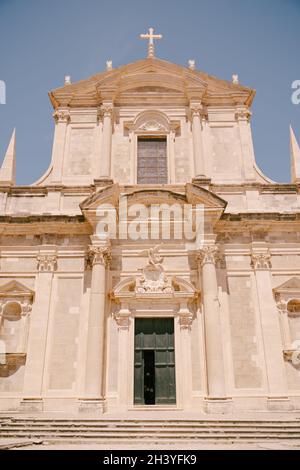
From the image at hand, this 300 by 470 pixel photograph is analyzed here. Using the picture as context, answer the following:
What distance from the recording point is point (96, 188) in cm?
1423

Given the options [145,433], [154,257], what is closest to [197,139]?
[154,257]

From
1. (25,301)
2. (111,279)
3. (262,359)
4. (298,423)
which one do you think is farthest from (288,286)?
(25,301)

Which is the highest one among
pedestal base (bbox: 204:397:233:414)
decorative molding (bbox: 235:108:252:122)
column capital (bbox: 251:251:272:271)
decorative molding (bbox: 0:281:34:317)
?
decorative molding (bbox: 235:108:252:122)

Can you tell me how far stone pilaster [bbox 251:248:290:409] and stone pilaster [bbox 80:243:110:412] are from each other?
464 centimetres

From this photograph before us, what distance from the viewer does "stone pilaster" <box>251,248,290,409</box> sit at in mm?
11656

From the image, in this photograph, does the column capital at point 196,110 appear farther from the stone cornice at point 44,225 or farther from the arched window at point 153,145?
the stone cornice at point 44,225

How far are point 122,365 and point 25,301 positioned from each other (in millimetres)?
3545

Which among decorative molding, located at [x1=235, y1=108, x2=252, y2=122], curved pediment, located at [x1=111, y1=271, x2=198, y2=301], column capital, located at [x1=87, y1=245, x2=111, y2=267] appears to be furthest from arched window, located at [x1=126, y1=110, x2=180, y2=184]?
curved pediment, located at [x1=111, y1=271, x2=198, y2=301]

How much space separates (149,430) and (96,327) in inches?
151

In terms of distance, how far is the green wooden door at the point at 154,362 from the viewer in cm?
1201

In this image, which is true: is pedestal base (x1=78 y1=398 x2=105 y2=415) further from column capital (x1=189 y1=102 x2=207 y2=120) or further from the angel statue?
column capital (x1=189 y1=102 x2=207 y2=120)

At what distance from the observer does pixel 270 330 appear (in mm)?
12344

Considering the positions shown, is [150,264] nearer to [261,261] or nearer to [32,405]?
[261,261]

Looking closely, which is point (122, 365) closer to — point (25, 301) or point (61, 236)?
point (25, 301)
